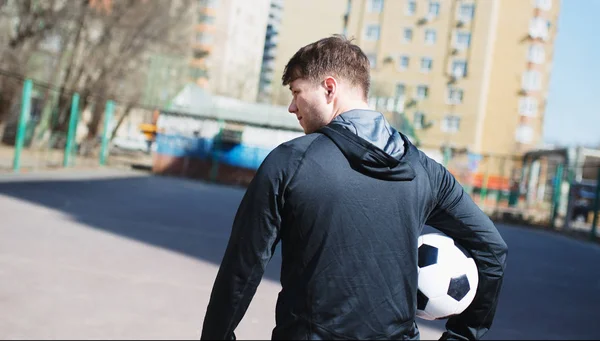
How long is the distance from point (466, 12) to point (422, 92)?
13835 mm

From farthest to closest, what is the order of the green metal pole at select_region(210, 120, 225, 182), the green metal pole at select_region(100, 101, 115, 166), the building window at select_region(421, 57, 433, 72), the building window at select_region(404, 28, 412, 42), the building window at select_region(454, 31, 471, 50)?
the building window at select_region(421, 57, 433, 72) < the building window at select_region(454, 31, 471, 50) < the building window at select_region(404, 28, 412, 42) < the green metal pole at select_region(210, 120, 225, 182) < the green metal pole at select_region(100, 101, 115, 166)

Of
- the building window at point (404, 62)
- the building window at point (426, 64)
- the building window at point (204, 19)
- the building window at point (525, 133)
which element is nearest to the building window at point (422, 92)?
the building window at point (426, 64)

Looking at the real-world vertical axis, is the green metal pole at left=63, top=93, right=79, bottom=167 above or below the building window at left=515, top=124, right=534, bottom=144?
below

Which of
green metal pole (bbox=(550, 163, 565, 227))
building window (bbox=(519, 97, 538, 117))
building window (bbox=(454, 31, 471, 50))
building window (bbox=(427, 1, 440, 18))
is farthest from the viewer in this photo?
building window (bbox=(519, 97, 538, 117))

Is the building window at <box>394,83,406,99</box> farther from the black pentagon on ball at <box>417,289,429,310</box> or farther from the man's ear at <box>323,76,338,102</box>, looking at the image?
the man's ear at <box>323,76,338,102</box>

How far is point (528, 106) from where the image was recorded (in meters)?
44.7

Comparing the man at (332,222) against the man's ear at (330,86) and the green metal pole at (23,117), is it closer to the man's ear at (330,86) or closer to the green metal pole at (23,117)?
the man's ear at (330,86)

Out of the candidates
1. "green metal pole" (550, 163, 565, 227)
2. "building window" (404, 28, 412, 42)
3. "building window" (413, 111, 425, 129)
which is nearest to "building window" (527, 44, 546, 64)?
"building window" (413, 111, 425, 129)

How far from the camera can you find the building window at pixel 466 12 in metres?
18.9

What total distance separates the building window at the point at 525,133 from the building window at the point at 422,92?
536 inches

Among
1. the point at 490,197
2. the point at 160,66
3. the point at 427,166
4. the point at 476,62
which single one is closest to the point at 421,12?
the point at 490,197

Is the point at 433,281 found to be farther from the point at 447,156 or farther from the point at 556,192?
the point at 447,156

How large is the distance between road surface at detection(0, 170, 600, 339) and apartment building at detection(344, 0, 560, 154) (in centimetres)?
655

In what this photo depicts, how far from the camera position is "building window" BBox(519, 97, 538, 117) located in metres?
43.3
